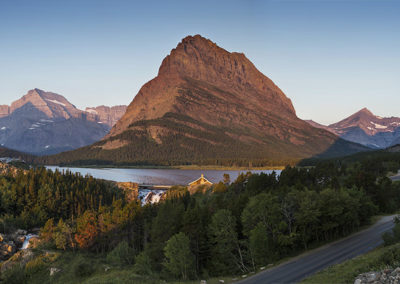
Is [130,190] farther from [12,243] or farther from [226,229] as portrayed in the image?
[226,229]

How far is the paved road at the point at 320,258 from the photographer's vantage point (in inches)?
1644

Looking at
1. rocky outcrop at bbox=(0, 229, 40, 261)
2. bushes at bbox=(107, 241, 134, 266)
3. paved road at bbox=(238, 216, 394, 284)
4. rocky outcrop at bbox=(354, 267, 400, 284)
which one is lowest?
rocky outcrop at bbox=(0, 229, 40, 261)

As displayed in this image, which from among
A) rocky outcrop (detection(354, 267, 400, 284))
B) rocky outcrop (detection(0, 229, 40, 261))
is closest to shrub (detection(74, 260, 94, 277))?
rocky outcrop (detection(0, 229, 40, 261))

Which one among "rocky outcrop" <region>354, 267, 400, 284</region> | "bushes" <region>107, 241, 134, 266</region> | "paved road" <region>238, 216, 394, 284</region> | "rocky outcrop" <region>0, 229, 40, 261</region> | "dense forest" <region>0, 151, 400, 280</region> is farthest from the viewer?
"rocky outcrop" <region>0, 229, 40, 261</region>

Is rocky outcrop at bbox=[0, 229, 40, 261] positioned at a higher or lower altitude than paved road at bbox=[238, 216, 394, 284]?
lower

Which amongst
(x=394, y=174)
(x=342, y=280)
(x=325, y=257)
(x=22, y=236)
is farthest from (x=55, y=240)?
(x=394, y=174)

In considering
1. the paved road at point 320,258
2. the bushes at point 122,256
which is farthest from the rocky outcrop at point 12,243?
the paved road at point 320,258

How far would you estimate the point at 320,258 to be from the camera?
47.5 meters

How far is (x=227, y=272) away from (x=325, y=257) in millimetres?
16163

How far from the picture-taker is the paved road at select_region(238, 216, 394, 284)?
137 ft

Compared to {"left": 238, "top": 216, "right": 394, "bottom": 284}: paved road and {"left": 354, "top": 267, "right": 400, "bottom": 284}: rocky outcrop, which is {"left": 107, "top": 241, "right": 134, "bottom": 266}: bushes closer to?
{"left": 238, "top": 216, "right": 394, "bottom": 284}: paved road

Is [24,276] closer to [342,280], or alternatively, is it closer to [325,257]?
[325,257]

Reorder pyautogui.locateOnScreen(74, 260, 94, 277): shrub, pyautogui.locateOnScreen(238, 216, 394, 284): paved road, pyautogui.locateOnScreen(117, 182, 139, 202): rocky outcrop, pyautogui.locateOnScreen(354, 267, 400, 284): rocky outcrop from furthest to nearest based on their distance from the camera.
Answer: pyautogui.locateOnScreen(117, 182, 139, 202): rocky outcrop, pyautogui.locateOnScreen(74, 260, 94, 277): shrub, pyautogui.locateOnScreen(238, 216, 394, 284): paved road, pyautogui.locateOnScreen(354, 267, 400, 284): rocky outcrop

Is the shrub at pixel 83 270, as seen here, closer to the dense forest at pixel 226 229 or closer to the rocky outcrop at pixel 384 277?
the dense forest at pixel 226 229
